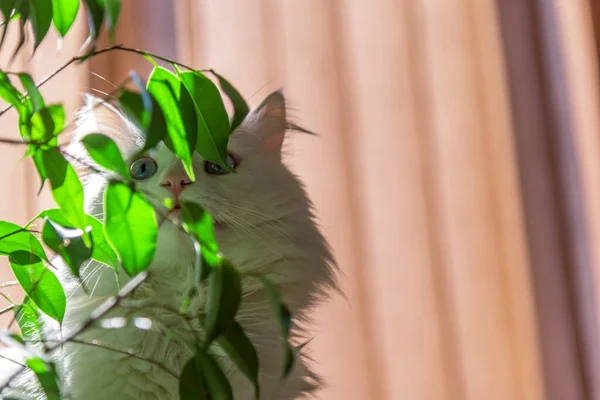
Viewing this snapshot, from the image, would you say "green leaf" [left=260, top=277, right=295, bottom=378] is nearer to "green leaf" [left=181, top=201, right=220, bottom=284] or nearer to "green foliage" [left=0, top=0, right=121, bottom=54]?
"green leaf" [left=181, top=201, right=220, bottom=284]

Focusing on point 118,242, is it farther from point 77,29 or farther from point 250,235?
point 77,29

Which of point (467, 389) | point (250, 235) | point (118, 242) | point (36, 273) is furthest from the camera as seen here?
point (467, 389)

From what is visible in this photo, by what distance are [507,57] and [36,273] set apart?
4.17 feet

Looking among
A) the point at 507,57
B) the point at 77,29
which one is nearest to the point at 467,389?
the point at 507,57

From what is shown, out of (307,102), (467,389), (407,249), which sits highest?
(307,102)

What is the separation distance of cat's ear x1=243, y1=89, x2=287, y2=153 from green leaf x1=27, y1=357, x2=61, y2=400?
1.84 ft

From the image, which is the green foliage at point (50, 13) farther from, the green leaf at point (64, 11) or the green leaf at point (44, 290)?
the green leaf at point (44, 290)

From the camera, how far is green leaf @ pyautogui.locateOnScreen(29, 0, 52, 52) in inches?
19.3

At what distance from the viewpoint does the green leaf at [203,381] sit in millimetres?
427

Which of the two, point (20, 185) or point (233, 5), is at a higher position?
point (233, 5)

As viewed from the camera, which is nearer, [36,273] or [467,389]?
[36,273]

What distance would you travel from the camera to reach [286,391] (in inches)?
A: 31.1

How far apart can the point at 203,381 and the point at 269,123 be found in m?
0.59

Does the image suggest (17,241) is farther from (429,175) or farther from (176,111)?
(429,175)
